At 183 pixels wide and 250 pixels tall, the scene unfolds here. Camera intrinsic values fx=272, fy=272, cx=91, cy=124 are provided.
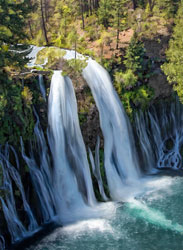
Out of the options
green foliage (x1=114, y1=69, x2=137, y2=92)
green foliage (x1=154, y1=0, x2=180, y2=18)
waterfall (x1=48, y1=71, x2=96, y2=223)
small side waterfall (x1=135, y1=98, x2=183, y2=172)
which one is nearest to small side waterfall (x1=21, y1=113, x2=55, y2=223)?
waterfall (x1=48, y1=71, x2=96, y2=223)

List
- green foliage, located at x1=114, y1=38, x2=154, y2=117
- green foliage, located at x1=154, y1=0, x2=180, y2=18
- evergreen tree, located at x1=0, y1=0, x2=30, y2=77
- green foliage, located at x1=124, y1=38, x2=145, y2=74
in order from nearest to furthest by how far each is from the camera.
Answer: evergreen tree, located at x1=0, y1=0, x2=30, y2=77 → green foliage, located at x1=114, y1=38, x2=154, y2=117 → green foliage, located at x1=124, y1=38, x2=145, y2=74 → green foliage, located at x1=154, y1=0, x2=180, y2=18

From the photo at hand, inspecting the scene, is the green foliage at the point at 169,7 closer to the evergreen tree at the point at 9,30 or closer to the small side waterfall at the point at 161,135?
the small side waterfall at the point at 161,135

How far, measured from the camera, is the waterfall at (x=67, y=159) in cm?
1802

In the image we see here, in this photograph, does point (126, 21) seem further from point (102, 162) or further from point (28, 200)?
point (28, 200)

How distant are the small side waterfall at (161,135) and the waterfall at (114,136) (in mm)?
1455

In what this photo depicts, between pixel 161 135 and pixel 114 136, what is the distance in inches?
218

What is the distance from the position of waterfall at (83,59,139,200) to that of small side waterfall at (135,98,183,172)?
145 centimetres

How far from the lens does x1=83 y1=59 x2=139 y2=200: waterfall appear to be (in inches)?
791

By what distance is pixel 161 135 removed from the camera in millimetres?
24172

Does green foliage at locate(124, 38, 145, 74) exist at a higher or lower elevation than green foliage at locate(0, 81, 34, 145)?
higher

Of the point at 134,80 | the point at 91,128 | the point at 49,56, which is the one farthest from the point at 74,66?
the point at 134,80

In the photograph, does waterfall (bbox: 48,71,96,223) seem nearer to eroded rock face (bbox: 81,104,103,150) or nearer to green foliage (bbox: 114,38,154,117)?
eroded rock face (bbox: 81,104,103,150)

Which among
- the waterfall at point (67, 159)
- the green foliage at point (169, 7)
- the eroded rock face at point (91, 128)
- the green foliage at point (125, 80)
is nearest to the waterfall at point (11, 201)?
the waterfall at point (67, 159)

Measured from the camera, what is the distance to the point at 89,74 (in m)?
21.8
